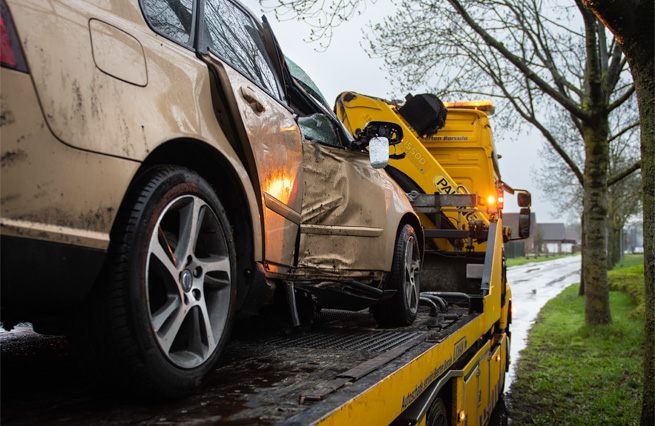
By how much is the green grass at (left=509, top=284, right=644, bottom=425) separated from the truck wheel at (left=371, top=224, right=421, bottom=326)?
294 cm

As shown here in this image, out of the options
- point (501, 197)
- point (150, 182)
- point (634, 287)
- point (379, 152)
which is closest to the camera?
point (150, 182)

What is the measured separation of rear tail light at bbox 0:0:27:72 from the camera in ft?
4.72

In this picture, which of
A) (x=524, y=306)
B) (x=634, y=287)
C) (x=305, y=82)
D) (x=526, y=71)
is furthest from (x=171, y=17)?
(x=524, y=306)

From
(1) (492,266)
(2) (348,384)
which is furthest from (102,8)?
(1) (492,266)

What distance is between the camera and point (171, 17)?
230cm

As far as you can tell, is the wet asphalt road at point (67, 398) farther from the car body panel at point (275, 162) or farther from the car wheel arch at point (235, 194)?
the car body panel at point (275, 162)

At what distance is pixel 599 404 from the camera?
276 inches

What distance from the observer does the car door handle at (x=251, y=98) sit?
8.11ft

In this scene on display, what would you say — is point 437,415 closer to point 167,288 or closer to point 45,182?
point 167,288

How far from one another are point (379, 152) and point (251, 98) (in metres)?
1.29

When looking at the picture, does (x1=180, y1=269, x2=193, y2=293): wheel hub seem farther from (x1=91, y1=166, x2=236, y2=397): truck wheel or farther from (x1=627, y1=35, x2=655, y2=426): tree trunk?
(x1=627, y1=35, x2=655, y2=426): tree trunk

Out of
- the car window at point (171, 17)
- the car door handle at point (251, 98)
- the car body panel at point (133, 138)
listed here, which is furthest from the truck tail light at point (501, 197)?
the car window at point (171, 17)

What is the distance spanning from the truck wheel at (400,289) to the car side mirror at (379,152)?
894 mm

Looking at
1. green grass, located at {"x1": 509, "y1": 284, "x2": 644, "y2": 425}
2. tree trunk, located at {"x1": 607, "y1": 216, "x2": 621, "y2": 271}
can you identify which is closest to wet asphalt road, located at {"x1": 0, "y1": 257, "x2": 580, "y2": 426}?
green grass, located at {"x1": 509, "y1": 284, "x2": 644, "y2": 425}
